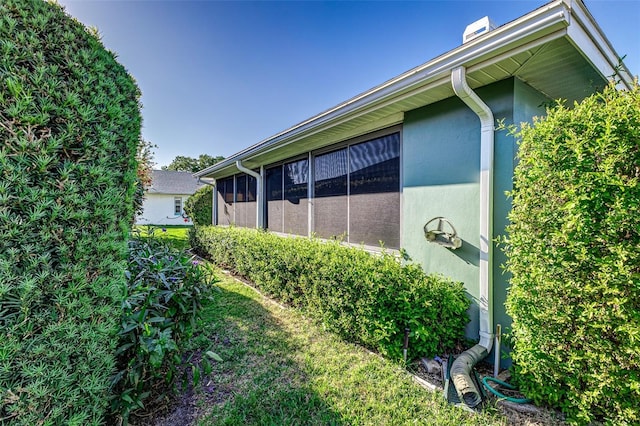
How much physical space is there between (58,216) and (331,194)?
13.7 ft

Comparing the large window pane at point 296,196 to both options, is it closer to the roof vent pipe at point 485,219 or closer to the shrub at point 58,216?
the roof vent pipe at point 485,219

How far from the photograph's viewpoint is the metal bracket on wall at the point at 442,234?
317cm

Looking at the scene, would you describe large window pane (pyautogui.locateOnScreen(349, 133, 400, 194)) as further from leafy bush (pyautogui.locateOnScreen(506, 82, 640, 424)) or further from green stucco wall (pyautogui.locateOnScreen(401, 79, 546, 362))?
leafy bush (pyautogui.locateOnScreen(506, 82, 640, 424))

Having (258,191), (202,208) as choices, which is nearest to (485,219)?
(258,191)

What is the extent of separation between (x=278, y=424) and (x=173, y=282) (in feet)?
4.90

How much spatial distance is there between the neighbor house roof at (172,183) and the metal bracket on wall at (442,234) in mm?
25020

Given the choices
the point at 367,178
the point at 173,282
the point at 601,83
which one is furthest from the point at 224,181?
the point at 601,83

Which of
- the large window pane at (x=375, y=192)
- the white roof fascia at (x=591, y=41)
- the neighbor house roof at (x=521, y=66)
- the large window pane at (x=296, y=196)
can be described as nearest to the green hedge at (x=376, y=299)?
the large window pane at (x=375, y=192)

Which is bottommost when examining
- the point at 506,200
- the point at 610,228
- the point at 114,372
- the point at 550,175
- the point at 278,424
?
the point at 278,424

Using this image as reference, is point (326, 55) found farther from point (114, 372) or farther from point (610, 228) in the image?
point (114, 372)

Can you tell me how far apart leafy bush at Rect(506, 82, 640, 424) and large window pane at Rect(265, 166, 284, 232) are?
215 inches

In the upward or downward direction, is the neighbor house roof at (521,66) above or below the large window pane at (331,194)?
above

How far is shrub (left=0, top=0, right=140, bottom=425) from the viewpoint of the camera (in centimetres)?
126

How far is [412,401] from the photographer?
2375 millimetres
